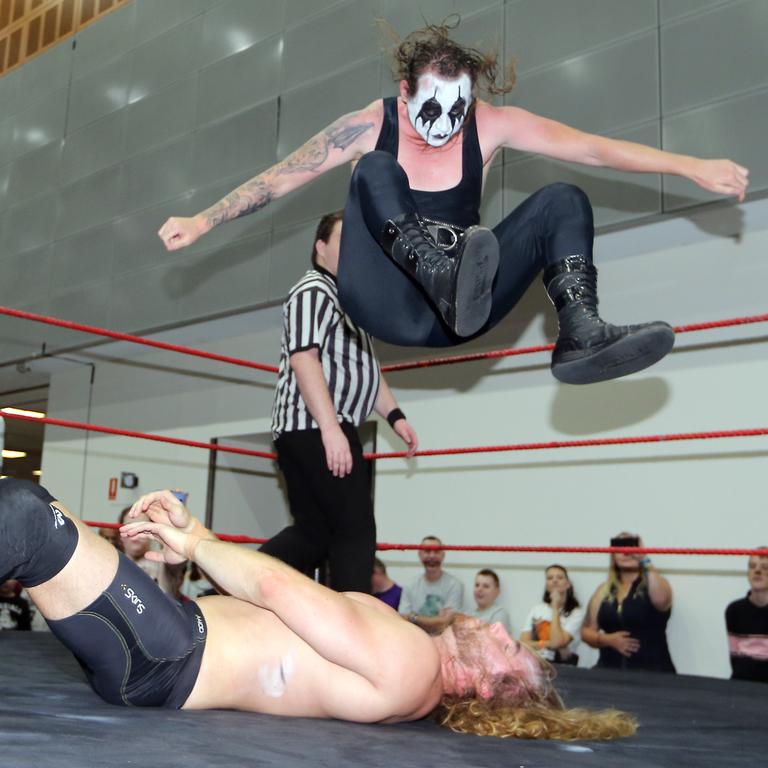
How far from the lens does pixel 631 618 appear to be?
13.6ft

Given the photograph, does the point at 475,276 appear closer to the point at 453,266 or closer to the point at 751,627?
the point at 453,266

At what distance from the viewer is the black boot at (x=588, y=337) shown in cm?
159

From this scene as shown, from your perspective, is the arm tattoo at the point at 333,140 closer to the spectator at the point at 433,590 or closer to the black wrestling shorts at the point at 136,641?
the black wrestling shorts at the point at 136,641

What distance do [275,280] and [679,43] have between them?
7.95ft

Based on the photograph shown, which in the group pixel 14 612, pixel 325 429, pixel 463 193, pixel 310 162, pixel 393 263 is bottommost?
pixel 14 612

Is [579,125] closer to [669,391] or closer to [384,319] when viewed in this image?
[669,391]

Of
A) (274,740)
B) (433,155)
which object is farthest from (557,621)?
(274,740)

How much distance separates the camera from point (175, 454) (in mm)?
6676

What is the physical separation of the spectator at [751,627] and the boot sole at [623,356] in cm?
247

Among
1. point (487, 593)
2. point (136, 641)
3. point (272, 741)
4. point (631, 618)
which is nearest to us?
point (272, 741)

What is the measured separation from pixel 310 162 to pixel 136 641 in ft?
3.34

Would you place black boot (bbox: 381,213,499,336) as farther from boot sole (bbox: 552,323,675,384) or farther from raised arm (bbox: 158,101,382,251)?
raised arm (bbox: 158,101,382,251)

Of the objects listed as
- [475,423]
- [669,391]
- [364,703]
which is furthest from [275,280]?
[364,703]

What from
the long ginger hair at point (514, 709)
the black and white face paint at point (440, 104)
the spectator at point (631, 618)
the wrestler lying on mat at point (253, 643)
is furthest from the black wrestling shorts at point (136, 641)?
the spectator at point (631, 618)
